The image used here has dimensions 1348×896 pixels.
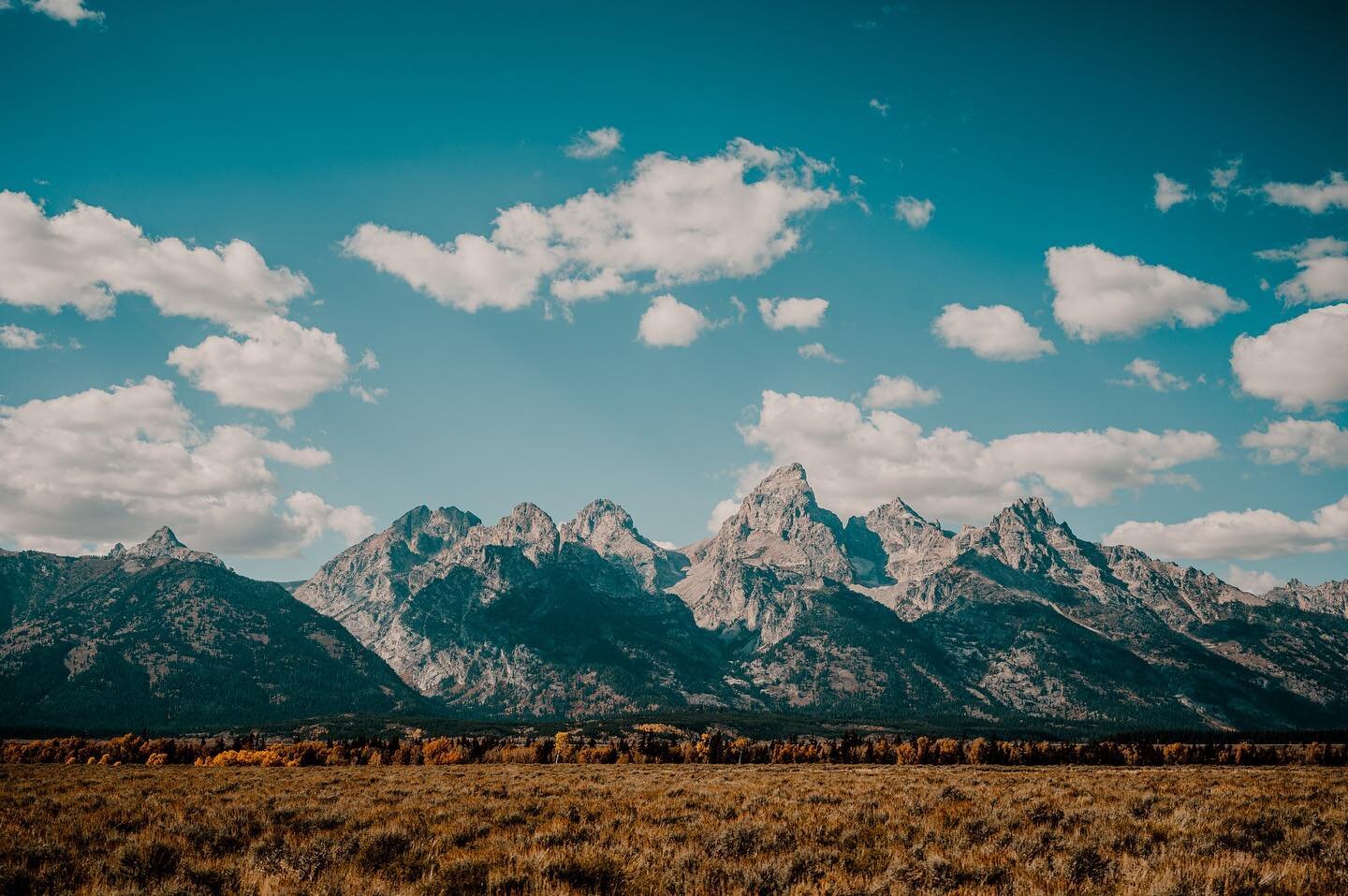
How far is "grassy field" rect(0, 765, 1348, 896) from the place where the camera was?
12.0 metres

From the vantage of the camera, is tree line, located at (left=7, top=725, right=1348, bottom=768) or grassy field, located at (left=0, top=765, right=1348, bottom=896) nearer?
grassy field, located at (left=0, top=765, right=1348, bottom=896)

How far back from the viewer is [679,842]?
15.9 meters

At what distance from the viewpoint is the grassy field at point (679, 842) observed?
1201 cm

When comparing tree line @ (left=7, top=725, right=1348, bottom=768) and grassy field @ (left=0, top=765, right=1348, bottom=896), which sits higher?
grassy field @ (left=0, top=765, right=1348, bottom=896)

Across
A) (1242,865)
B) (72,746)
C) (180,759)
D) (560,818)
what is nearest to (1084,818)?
(1242,865)

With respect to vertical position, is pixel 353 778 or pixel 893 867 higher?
pixel 893 867

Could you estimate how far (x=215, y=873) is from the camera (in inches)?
495

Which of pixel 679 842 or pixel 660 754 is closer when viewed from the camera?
pixel 679 842

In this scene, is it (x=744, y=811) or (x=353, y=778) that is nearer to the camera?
(x=744, y=811)

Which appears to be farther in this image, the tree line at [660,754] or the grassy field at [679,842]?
the tree line at [660,754]

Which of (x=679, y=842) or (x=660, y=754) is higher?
(x=679, y=842)

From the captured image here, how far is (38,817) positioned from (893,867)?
Answer: 82.8 feet

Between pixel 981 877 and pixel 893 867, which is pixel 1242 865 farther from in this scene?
pixel 893 867

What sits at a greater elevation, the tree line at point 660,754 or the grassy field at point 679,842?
the grassy field at point 679,842
